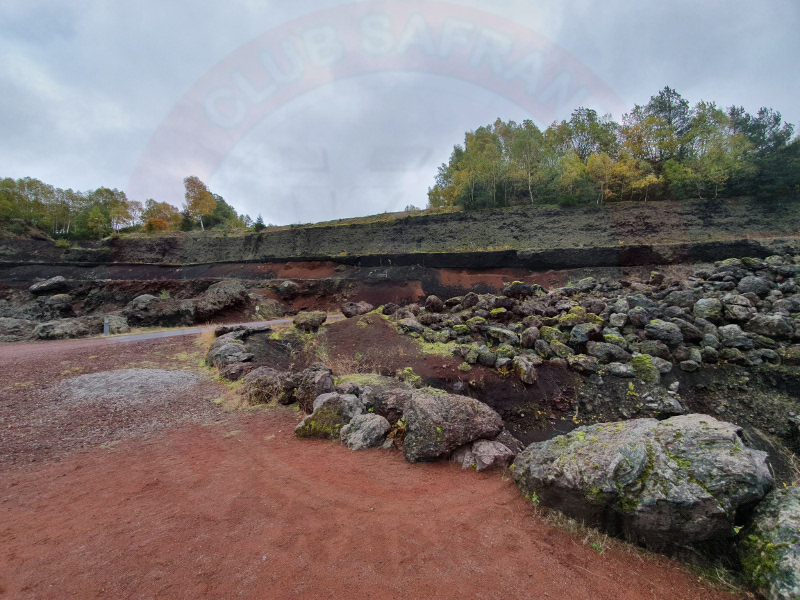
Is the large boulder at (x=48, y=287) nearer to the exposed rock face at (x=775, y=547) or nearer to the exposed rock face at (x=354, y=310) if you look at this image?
the exposed rock face at (x=354, y=310)

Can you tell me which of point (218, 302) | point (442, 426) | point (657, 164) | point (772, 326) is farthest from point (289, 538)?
point (657, 164)

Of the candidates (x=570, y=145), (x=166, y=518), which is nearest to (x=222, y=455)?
(x=166, y=518)

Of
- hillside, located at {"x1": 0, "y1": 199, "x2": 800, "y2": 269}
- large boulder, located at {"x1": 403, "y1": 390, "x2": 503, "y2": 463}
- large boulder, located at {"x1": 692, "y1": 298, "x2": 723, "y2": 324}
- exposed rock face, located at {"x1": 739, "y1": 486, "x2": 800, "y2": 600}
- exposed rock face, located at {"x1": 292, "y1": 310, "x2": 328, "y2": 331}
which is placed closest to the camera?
exposed rock face, located at {"x1": 739, "y1": 486, "x2": 800, "y2": 600}

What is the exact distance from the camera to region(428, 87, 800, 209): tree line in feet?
88.8

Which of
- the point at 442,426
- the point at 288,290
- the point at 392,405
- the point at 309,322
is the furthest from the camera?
the point at 288,290

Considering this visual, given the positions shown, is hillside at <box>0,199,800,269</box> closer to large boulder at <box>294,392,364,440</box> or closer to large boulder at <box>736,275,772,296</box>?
large boulder at <box>736,275,772,296</box>

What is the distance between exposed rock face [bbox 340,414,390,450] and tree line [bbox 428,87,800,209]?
31.4 m

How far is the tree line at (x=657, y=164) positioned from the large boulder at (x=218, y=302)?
2481cm

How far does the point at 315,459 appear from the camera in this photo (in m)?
4.96

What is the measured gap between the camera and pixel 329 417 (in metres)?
6.00

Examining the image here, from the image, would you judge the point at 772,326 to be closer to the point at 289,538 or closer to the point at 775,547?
the point at 775,547

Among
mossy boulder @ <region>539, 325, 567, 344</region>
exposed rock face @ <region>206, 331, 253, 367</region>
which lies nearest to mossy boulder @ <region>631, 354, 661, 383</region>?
mossy boulder @ <region>539, 325, 567, 344</region>

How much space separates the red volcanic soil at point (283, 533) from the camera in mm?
2461

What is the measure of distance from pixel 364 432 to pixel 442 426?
143 centimetres
